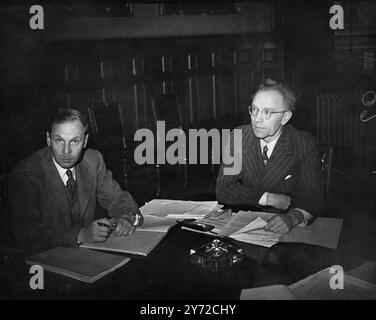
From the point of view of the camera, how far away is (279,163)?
2.61 metres

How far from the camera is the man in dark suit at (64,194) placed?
6.17 ft

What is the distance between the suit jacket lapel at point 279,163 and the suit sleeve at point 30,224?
3.82 feet

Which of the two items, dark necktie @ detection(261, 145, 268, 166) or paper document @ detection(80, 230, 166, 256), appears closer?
paper document @ detection(80, 230, 166, 256)

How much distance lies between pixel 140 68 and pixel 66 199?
402 centimetres

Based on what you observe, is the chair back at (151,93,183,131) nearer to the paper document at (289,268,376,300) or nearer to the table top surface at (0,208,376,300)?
the table top surface at (0,208,376,300)

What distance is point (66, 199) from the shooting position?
87.0 inches

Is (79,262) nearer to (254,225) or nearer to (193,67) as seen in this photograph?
(254,225)

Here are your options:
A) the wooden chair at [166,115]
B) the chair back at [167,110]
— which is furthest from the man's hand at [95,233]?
the chair back at [167,110]

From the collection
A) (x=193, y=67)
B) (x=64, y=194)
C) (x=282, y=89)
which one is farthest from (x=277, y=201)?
(x=193, y=67)

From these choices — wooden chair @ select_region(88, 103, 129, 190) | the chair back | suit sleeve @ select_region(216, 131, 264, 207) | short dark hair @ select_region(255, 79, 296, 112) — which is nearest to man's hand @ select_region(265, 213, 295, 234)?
suit sleeve @ select_region(216, 131, 264, 207)

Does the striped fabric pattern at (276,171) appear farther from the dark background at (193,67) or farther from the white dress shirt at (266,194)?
the dark background at (193,67)

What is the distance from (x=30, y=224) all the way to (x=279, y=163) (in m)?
1.36

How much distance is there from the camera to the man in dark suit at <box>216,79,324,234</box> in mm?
2455

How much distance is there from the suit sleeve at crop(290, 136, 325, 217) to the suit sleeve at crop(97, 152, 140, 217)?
2.69 feet
